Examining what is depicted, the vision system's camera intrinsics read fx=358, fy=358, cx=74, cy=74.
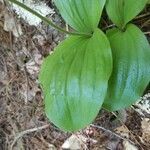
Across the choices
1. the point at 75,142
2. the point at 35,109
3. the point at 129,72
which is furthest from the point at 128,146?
the point at 35,109

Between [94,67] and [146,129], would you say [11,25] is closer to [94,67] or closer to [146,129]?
[94,67]

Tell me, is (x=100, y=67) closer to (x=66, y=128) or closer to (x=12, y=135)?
(x=66, y=128)

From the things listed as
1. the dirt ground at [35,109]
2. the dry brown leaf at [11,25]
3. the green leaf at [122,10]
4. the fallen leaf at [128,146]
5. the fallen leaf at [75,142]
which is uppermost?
the dry brown leaf at [11,25]

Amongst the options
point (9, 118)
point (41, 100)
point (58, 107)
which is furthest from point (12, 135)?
point (58, 107)

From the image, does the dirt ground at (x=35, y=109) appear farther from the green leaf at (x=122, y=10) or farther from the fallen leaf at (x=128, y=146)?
the green leaf at (x=122, y=10)

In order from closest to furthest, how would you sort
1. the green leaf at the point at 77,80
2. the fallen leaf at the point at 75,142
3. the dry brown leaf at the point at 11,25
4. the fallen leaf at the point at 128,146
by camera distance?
the green leaf at the point at 77,80 < the fallen leaf at the point at 128,146 < the fallen leaf at the point at 75,142 < the dry brown leaf at the point at 11,25

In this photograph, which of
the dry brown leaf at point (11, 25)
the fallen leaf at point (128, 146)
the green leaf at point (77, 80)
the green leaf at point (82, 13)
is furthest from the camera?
the dry brown leaf at point (11, 25)

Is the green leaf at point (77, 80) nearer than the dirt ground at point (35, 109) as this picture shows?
Yes

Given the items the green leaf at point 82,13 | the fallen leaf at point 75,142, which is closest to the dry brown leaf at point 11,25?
the green leaf at point 82,13
